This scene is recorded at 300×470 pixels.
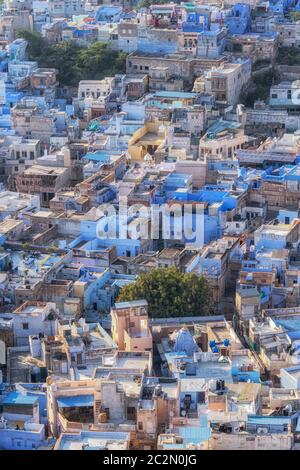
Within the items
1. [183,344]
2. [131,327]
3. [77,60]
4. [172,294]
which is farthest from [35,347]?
[77,60]

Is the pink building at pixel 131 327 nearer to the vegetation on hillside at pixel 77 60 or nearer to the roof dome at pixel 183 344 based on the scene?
the roof dome at pixel 183 344

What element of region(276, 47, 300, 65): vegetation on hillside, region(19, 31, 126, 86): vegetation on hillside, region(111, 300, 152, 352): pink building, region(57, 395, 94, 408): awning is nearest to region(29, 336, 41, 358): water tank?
region(111, 300, 152, 352): pink building

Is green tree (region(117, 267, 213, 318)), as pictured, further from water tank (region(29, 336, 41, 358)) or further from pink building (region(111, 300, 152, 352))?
water tank (region(29, 336, 41, 358))

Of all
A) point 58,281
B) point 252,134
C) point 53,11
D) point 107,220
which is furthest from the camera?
point 53,11

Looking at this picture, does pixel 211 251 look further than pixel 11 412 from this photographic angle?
Yes

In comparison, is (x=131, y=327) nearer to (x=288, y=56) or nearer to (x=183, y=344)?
(x=183, y=344)
